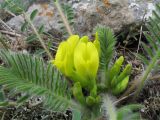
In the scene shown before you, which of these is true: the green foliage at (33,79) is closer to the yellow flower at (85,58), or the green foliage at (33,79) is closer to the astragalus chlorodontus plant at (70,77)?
the astragalus chlorodontus plant at (70,77)

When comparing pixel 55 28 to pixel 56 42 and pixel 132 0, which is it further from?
pixel 132 0

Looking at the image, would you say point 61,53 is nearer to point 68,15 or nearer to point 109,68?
point 109,68

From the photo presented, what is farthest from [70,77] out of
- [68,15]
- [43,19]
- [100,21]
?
[43,19]

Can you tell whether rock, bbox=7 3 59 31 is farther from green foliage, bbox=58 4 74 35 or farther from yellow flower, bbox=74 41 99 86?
yellow flower, bbox=74 41 99 86

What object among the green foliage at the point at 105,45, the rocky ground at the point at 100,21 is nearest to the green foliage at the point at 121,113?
the green foliage at the point at 105,45

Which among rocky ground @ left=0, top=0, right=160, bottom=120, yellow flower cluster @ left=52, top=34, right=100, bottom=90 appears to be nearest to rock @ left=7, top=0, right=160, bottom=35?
rocky ground @ left=0, top=0, right=160, bottom=120

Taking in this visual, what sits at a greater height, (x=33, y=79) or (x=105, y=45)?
(x=105, y=45)

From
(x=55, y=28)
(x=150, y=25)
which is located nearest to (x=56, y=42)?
(x=55, y=28)
